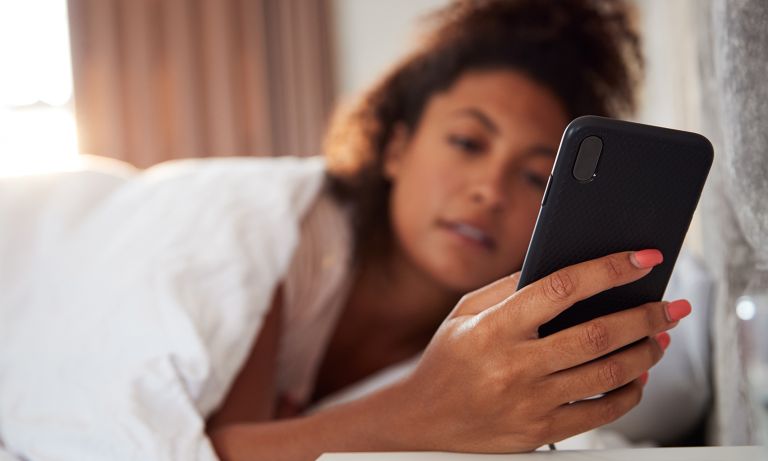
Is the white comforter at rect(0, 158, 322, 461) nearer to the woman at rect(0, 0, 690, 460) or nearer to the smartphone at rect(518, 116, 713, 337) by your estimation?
the woman at rect(0, 0, 690, 460)

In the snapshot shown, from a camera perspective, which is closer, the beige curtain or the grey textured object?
the grey textured object

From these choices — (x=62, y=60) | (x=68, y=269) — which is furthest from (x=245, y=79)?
(x=68, y=269)

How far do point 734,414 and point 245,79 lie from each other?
2941 mm

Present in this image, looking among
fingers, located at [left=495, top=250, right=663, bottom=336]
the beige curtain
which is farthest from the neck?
the beige curtain

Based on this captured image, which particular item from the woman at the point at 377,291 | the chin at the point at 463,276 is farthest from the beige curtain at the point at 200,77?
the chin at the point at 463,276

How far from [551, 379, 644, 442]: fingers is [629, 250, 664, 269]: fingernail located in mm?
105

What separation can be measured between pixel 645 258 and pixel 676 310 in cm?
5

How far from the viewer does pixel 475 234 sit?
1.06 metres

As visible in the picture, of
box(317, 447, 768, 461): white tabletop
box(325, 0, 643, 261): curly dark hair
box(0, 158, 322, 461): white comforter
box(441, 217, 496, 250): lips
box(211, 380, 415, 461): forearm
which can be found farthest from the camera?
box(325, 0, 643, 261): curly dark hair

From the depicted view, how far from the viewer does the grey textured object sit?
547 mm

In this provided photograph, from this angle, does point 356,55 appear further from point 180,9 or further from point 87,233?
point 87,233

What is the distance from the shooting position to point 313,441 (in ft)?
2.19

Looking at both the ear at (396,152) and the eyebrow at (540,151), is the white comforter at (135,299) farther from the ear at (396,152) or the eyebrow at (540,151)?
the eyebrow at (540,151)

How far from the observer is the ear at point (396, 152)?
4.19 feet
